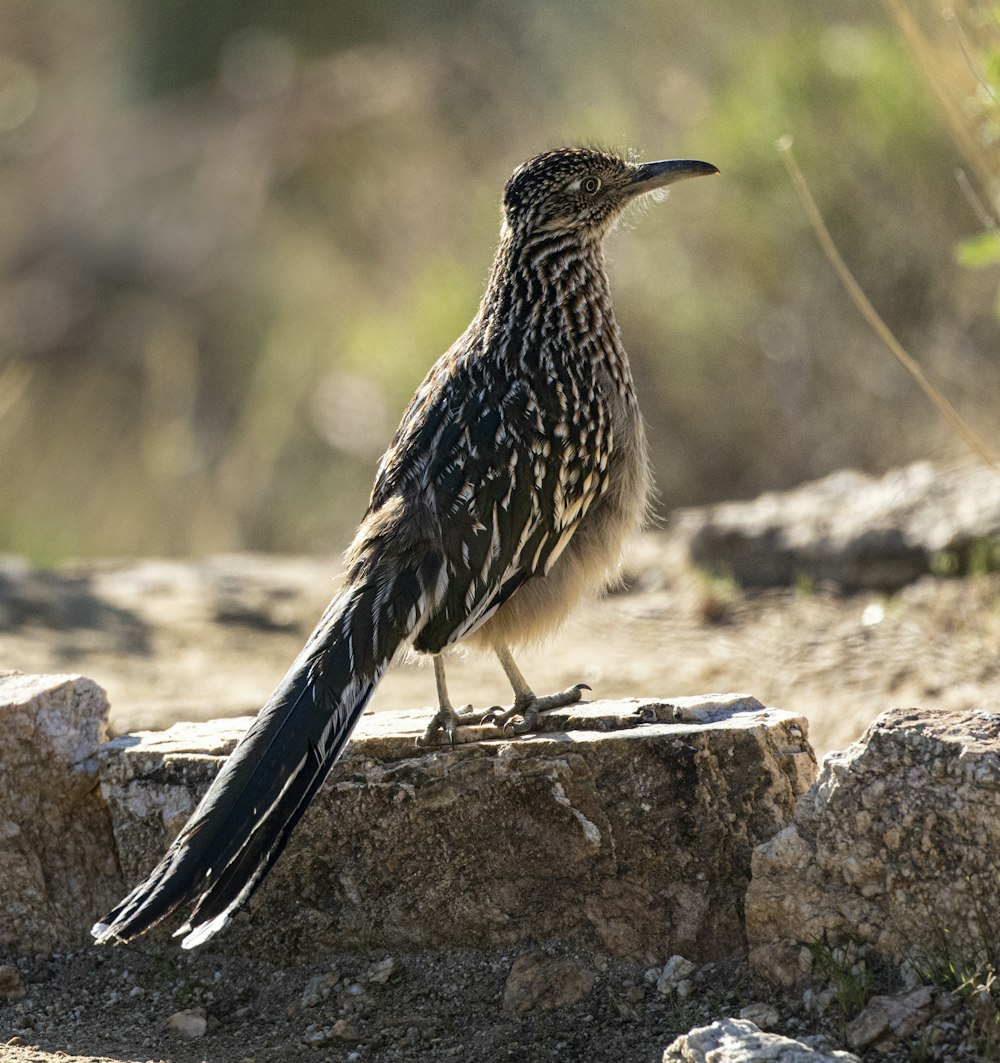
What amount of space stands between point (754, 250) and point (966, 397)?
2228 mm

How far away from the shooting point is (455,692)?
6.28 meters

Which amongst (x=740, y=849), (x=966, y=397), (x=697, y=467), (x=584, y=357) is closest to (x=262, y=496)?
(x=697, y=467)

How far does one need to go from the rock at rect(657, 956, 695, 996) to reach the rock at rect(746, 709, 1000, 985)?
0.60ft

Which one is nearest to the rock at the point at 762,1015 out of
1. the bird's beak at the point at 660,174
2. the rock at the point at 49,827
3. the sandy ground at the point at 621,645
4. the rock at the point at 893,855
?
the rock at the point at 893,855

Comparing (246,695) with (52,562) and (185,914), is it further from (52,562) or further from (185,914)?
(52,562)

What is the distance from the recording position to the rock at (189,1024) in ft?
11.2

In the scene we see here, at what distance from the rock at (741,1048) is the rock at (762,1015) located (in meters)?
0.28

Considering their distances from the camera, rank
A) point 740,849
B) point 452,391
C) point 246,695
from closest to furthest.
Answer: point 740,849
point 452,391
point 246,695

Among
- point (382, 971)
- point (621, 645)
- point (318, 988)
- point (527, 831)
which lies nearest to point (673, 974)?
point (527, 831)

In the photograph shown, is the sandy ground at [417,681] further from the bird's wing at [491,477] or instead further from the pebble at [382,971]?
the bird's wing at [491,477]

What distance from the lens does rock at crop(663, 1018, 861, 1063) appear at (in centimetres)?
259

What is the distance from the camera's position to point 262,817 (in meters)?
3.15

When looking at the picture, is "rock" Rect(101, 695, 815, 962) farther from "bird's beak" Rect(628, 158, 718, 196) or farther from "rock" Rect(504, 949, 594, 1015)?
"bird's beak" Rect(628, 158, 718, 196)

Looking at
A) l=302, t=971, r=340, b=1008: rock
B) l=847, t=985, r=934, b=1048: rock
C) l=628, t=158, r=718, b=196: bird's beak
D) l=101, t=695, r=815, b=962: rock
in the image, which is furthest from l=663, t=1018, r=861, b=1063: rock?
l=628, t=158, r=718, b=196: bird's beak
